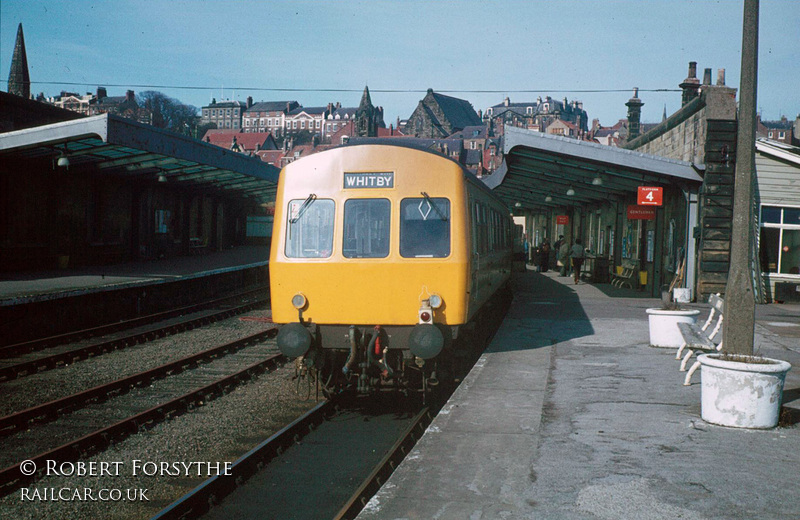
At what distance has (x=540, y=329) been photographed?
43.3 feet

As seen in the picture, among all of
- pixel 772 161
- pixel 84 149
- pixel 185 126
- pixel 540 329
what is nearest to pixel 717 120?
pixel 772 161

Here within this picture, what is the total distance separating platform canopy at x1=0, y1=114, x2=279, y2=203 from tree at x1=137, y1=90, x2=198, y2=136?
294 feet

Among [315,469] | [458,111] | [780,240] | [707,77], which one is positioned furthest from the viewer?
[458,111]

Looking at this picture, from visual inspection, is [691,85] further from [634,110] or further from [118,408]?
[118,408]

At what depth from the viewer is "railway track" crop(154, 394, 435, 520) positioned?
5.54 m

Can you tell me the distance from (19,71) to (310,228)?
48178 millimetres

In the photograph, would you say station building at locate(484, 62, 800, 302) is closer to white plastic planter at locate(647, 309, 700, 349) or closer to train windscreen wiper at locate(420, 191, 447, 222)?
white plastic planter at locate(647, 309, 700, 349)

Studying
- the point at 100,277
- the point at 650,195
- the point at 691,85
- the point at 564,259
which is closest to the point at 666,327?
the point at 650,195

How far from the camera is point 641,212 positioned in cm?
1973

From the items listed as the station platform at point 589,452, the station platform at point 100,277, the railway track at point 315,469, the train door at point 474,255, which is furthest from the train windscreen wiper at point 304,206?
the station platform at point 100,277

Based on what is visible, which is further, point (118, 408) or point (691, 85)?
point (691, 85)

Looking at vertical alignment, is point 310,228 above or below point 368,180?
below

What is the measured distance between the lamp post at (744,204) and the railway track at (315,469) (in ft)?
10.7

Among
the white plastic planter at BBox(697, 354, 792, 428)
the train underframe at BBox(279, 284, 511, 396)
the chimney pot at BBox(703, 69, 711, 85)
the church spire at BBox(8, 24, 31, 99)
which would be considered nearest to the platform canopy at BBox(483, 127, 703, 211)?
the chimney pot at BBox(703, 69, 711, 85)
